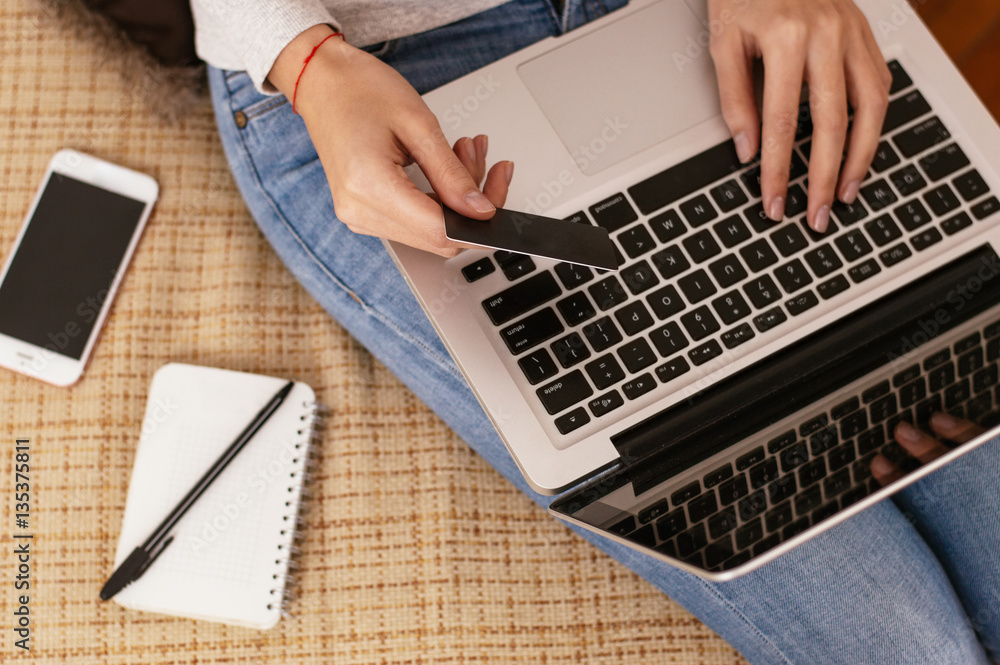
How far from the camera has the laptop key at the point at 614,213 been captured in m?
0.52

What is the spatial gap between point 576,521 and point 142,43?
0.63m

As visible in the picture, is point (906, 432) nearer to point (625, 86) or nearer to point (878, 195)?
point (878, 195)

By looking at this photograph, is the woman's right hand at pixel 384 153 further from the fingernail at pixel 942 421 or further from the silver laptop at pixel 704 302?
the fingernail at pixel 942 421

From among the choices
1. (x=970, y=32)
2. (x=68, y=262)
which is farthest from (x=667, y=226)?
(x=970, y=32)

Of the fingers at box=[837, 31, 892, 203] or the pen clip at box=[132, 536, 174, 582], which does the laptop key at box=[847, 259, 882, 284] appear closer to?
the fingers at box=[837, 31, 892, 203]

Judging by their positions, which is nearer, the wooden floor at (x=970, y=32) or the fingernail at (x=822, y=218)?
the fingernail at (x=822, y=218)

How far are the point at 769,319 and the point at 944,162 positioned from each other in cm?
20

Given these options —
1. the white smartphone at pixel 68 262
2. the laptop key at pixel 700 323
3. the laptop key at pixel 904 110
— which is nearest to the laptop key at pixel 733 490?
the laptop key at pixel 700 323

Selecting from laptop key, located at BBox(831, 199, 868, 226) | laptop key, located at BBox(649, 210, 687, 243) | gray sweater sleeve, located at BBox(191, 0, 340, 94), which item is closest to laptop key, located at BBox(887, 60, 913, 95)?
laptop key, located at BBox(831, 199, 868, 226)

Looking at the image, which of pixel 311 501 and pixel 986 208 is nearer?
pixel 986 208

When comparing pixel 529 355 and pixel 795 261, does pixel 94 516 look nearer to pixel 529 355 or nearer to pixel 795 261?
pixel 529 355

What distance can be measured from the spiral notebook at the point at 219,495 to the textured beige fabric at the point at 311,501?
0.07 feet

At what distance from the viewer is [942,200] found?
1.75 ft

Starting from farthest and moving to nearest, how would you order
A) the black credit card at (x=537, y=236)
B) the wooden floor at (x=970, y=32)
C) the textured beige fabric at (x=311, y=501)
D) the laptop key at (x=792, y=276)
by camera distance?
the wooden floor at (x=970, y=32) < the textured beige fabric at (x=311, y=501) < the laptop key at (x=792, y=276) < the black credit card at (x=537, y=236)
